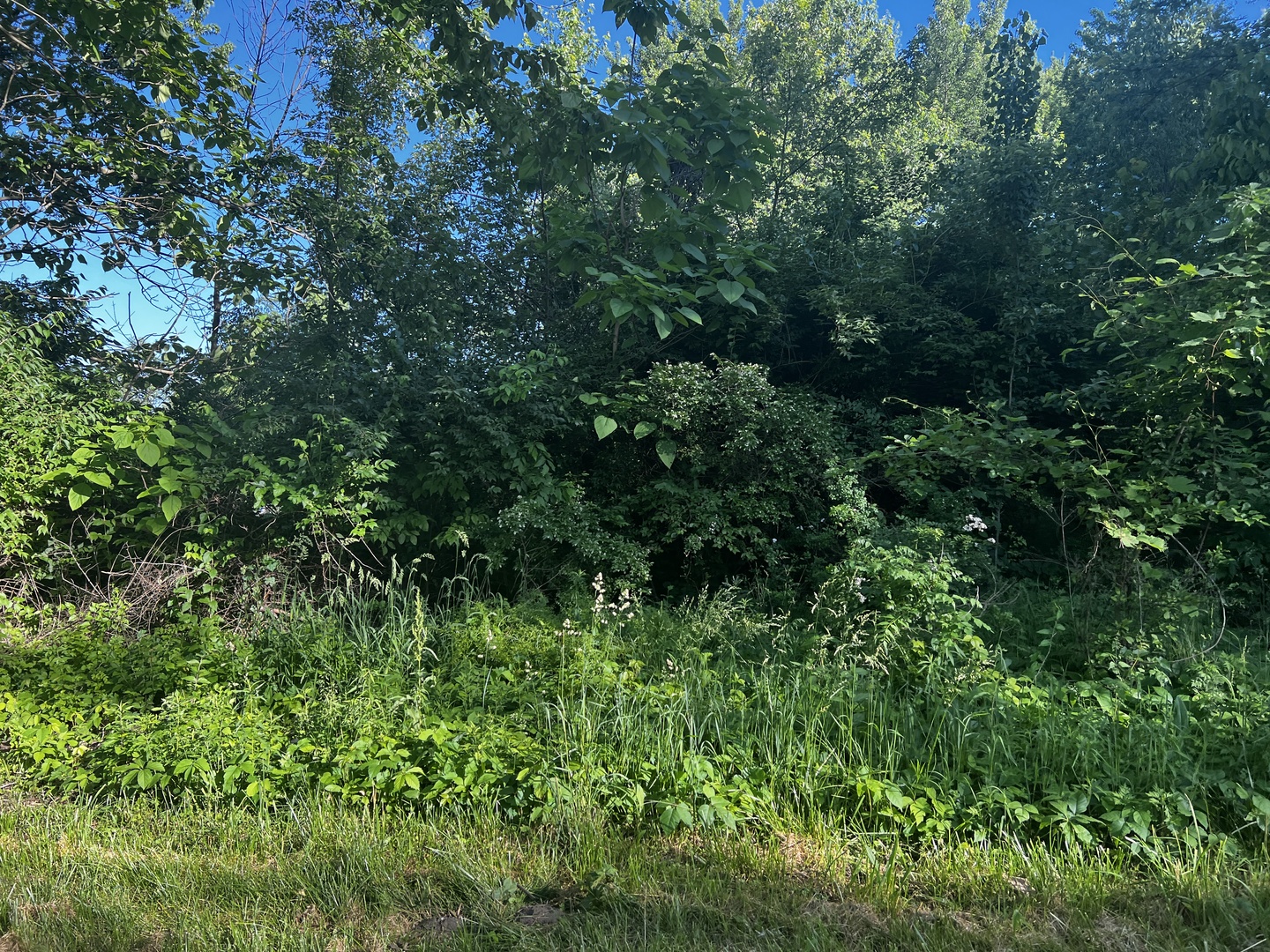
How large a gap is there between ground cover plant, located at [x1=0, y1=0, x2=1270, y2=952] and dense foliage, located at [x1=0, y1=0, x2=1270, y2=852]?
0.13 feet

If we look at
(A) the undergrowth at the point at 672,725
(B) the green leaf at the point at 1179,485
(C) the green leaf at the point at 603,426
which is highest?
(C) the green leaf at the point at 603,426

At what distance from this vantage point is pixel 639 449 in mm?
6402

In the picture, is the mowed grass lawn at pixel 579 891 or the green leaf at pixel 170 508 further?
the green leaf at pixel 170 508

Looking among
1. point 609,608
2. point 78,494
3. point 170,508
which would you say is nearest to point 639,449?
point 609,608

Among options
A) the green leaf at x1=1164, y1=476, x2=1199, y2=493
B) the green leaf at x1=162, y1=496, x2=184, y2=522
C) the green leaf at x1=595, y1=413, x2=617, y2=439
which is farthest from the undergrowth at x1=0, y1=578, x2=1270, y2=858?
the green leaf at x1=595, y1=413, x2=617, y2=439

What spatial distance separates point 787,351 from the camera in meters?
7.59

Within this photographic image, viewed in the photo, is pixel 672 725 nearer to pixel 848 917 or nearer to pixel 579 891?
pixel 579 891

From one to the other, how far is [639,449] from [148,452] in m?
3.68

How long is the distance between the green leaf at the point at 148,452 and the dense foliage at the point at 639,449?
0.07 ft

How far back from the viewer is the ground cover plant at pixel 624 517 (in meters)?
2.49

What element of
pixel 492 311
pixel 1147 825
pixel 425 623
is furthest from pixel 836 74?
pixel 1147 825

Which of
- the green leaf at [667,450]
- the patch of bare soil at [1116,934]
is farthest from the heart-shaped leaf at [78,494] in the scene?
the patch of bare soil at [1116,934]

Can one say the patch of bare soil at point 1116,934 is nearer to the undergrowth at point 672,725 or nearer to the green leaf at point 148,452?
the undergrowth at point 672,725

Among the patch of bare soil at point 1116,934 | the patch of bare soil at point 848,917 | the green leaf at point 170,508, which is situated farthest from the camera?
the green leaf at point 170,508
